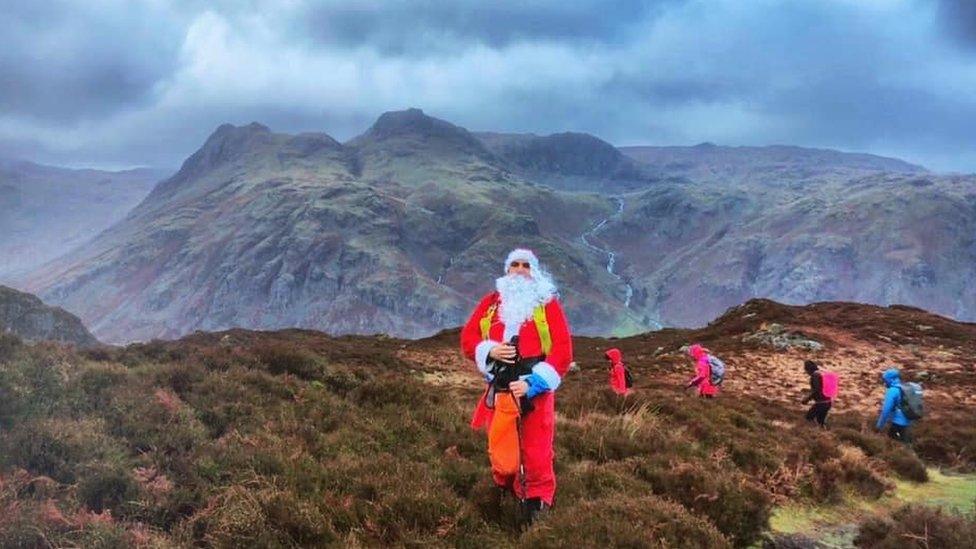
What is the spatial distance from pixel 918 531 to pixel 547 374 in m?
4.22

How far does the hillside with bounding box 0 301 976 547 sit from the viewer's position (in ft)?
20.3

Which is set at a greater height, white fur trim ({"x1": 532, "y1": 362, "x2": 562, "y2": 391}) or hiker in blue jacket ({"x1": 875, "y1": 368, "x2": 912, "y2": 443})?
white fur trim ({"x1": 532, "y1": 362, "x2": 562, "y2": 391})

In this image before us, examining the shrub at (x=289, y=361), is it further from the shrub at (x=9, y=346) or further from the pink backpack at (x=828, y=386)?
the pink backpack at (x=828, y=386)

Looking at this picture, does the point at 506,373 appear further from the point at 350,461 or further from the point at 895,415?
the point at 895,415

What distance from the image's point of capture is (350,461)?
7.82 metres

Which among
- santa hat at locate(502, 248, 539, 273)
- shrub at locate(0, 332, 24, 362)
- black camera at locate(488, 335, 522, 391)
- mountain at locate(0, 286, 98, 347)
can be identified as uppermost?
santa hat at locate(502, 248, 539, 273)

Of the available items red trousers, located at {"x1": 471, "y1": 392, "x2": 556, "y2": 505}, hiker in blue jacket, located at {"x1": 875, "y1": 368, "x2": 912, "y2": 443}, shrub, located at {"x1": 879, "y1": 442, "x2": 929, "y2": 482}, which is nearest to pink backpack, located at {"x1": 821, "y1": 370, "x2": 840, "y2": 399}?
hiker in blue jacket, located at {"x1": 875, "y1": 368, "x2": 912, "y2": 443}

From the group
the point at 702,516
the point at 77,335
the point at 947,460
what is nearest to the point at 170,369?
the point at 702,516

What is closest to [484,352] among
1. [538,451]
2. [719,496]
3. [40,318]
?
[538,451]

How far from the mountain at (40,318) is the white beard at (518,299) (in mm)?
98237

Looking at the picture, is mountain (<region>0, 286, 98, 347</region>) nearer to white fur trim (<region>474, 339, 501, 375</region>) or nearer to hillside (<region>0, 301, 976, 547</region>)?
hillside (<region>0, 301, 976, 547</region>)

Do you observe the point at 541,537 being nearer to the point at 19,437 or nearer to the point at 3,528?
the point at 3,528

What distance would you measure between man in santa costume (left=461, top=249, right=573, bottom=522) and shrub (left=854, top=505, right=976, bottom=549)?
360 cm

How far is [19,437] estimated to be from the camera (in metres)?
7.29
